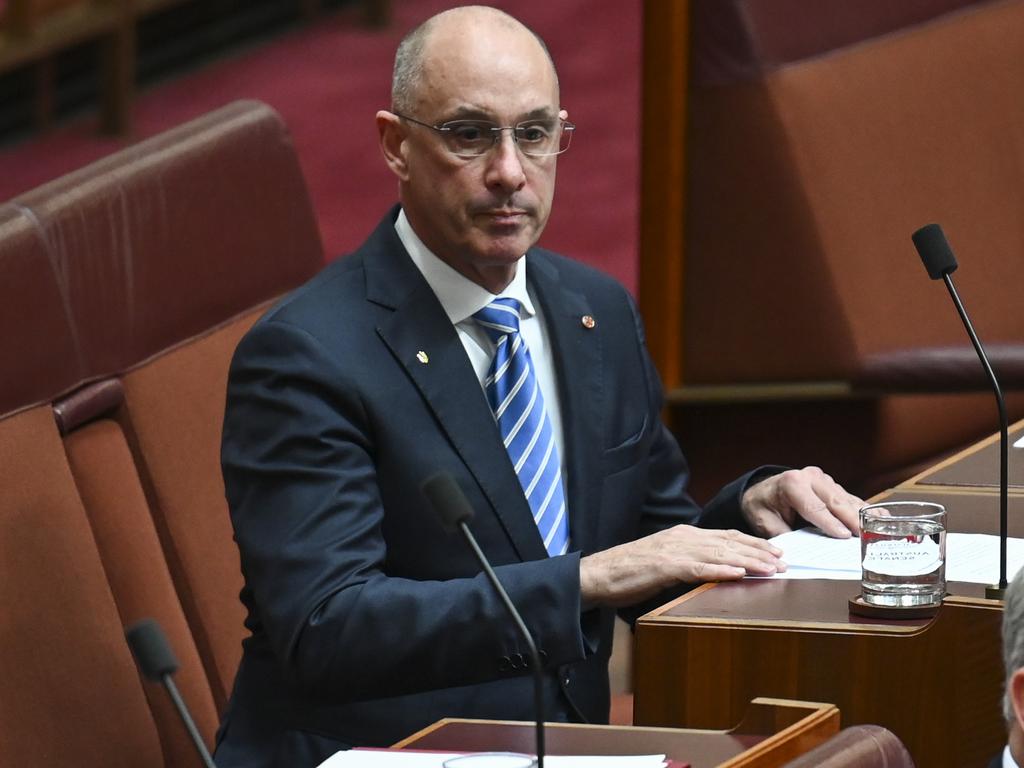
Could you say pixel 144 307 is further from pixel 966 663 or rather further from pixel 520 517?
pixel 966 663

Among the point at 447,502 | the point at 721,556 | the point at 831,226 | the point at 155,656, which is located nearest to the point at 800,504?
the point at 721,556

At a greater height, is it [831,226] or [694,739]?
[831,226]

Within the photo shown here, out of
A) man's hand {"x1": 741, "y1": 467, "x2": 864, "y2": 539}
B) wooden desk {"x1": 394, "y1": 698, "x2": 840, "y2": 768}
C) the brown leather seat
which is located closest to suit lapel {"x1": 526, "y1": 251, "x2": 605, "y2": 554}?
man's hand {"x1": 741, "y1": 467, "x2": 864, "y2": 539}

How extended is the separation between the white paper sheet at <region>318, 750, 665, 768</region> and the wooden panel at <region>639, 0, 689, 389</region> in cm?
130

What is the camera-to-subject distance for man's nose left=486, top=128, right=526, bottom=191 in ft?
4.32

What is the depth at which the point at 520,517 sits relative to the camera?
4.30ft

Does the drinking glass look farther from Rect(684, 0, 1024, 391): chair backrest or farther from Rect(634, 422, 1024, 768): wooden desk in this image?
Rect(684, 0, 1024, 391): chair backrest

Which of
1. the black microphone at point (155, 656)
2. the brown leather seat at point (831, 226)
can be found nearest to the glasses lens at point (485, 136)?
the black microphone at point (155, 656)

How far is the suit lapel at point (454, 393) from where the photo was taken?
1.31m

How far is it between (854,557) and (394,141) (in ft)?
1.44

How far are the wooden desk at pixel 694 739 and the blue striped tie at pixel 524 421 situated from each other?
0.33 m

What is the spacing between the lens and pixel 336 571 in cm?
121

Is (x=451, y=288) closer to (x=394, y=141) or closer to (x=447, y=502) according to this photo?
(x=394, y=141)

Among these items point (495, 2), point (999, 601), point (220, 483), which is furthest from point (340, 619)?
point (495, 2)
